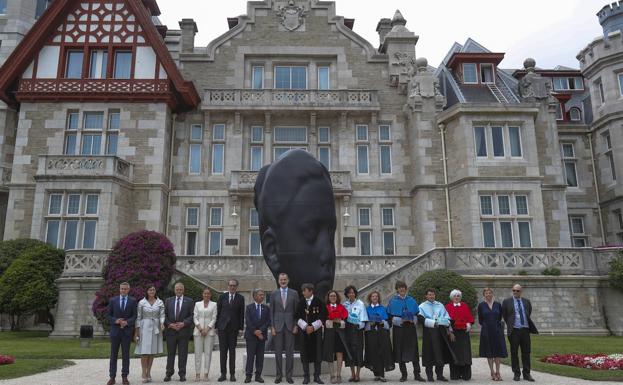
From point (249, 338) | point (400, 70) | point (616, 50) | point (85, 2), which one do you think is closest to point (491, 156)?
point (400, 70)

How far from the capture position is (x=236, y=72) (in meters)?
26.5

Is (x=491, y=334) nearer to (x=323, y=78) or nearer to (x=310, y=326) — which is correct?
(x=310, y=326)

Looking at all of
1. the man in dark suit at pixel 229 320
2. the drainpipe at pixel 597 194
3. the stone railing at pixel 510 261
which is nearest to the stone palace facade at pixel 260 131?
the drainpipe at pixel 597 194

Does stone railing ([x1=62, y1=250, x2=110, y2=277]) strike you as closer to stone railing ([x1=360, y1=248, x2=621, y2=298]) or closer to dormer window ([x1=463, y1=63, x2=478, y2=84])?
stone railing ([x1=360, y1=248, x2=621, y2=298])

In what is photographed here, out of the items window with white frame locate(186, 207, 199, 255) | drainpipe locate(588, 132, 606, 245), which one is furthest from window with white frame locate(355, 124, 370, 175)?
drainpipe locate(588, 132, 606, 245)

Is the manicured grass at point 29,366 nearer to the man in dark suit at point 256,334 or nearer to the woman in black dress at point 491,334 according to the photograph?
the man in dark suit at point 256,334

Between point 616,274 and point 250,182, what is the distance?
51.1 ft

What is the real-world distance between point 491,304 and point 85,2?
25.3 metres

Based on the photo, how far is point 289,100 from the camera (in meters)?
25.2

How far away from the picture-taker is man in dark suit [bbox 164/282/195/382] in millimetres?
8802

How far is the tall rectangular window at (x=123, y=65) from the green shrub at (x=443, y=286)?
17.8m

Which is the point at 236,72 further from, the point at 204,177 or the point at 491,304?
the point at 491,304

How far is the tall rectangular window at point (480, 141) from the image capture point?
2358 centimetres

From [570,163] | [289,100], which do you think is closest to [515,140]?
[570,163]
